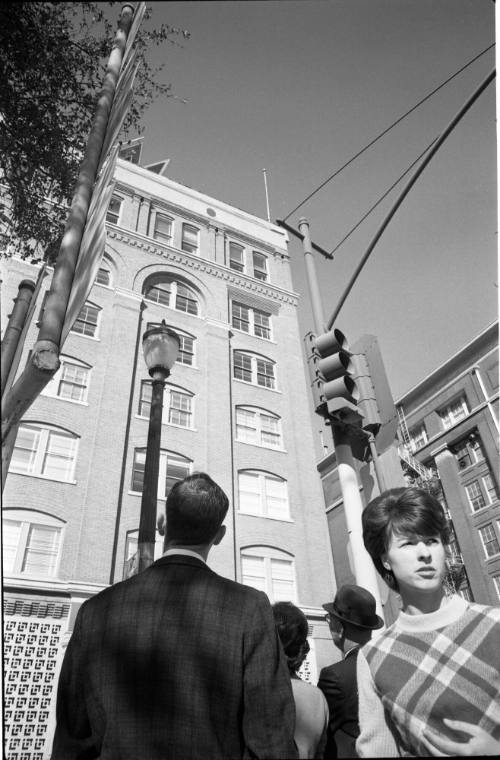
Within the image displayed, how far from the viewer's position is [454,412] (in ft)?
147

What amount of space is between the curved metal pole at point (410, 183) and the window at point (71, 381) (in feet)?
48.7

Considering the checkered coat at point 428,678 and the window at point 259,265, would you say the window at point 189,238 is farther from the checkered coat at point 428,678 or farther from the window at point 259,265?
the checkered coat at point 428,678

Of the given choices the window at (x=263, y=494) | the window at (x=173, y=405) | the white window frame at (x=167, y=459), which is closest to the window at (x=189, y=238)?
the window at (x=173, y=405)

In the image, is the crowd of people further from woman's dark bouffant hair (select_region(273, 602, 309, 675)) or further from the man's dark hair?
woman's dark bouffant hair (select_region(273, 602, 309, 675))

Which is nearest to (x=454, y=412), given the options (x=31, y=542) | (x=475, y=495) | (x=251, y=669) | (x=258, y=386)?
(x=475, y=495)

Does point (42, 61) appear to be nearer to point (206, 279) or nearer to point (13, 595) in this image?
point (13, 595)

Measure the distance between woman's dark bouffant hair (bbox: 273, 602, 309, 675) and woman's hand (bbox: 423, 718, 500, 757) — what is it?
4.92ft

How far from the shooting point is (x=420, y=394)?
4806 cm

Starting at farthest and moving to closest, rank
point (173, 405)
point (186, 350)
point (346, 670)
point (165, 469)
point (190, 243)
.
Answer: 1. point (190, 243)
2. point (186, 350)
3. point (173, 405)
4. point (165, 469)
5. point (346, 670)

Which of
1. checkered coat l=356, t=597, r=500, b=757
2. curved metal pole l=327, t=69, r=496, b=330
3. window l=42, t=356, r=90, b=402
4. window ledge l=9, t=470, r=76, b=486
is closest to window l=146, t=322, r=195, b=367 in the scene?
window l=42, t=356, r=90, b=402

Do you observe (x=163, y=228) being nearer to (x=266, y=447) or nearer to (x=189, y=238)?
(x=189, y=238)

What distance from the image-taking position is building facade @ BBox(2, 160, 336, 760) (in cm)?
1476

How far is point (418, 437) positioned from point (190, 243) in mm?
30887

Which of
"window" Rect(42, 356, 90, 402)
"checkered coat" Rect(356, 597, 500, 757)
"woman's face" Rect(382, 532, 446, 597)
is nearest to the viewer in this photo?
"checkered coat" Rect(356, 597, 500, 757)
